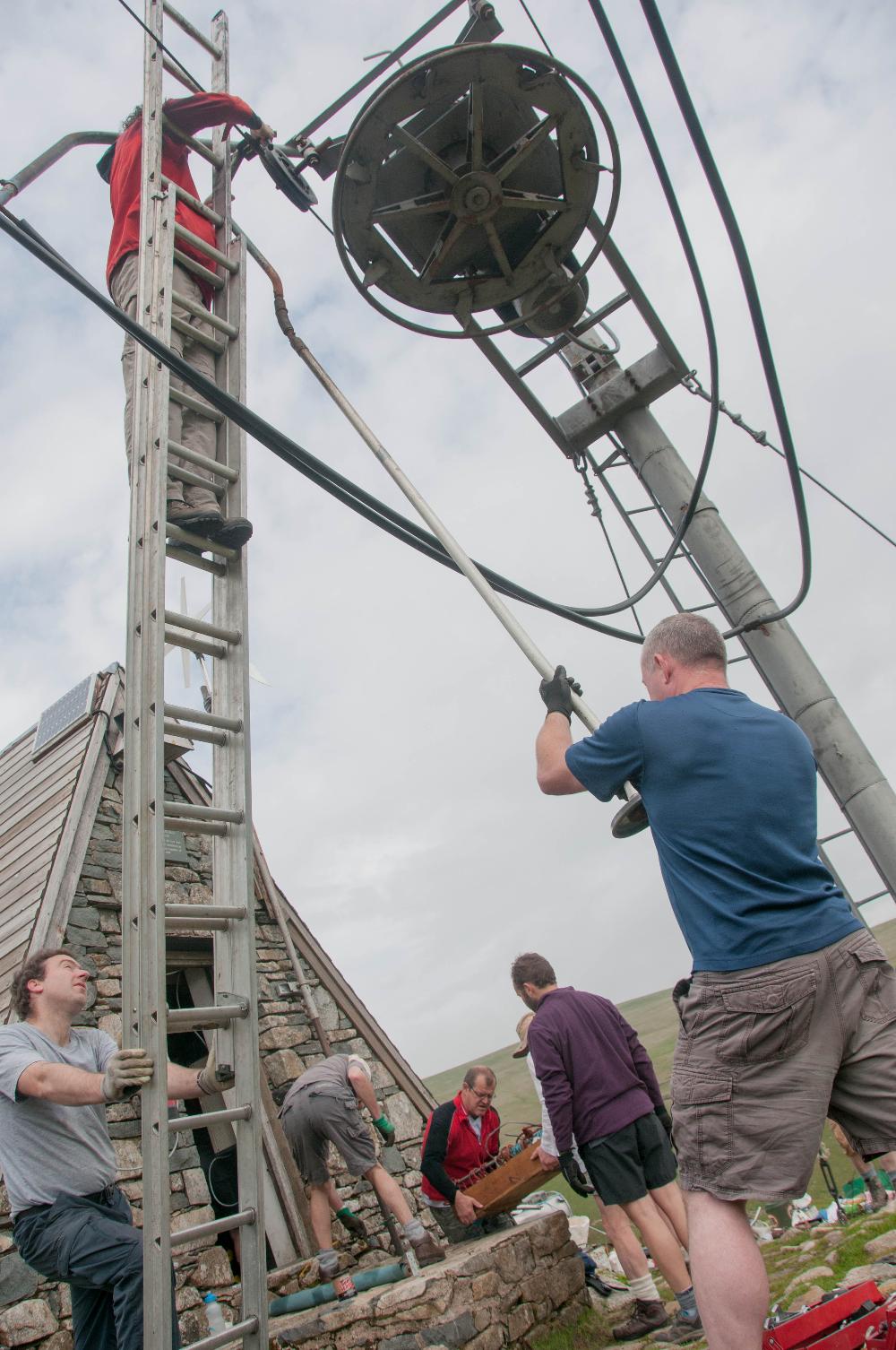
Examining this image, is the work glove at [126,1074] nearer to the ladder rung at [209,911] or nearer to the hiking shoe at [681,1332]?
the ladder rung at [209,911]

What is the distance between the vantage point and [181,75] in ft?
16.5

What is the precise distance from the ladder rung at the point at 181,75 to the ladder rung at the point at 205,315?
124cm

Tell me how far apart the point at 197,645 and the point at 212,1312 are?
4.12 meters

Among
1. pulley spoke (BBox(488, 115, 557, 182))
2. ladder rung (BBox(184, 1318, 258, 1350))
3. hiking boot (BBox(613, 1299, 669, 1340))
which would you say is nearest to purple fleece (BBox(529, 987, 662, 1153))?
hiking boot (BBox(613, 1299, 669, 1340))

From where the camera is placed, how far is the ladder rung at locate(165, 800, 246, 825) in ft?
11.9

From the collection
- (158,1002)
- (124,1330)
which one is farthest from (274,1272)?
(158,1002)

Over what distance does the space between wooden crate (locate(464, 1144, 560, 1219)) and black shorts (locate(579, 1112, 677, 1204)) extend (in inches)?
41.1

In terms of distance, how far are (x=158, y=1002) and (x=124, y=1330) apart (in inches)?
39.3

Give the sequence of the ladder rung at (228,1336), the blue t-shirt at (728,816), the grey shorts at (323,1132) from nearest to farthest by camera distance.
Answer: the blue t-shirt at (728,816), the ladder rung at (228,1336), the grey shorts at (323,1132)

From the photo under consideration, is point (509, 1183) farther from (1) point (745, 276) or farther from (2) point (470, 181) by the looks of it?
(2) point (470, 181)

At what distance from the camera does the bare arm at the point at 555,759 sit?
265 cm

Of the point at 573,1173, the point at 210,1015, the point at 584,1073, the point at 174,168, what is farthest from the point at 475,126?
the point at 573,1173

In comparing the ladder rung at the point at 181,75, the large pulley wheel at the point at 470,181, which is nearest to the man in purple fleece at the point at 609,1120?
the large pulley wheel at the point at 470,181

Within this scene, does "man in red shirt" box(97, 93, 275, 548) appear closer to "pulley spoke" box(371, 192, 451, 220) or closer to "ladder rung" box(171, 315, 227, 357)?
"ladder rung" box(171, 315, 227, 357)
